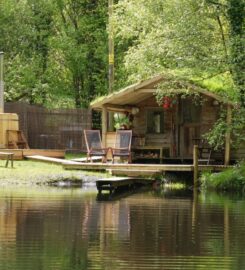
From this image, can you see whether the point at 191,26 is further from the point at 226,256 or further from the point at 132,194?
the point at 226,256

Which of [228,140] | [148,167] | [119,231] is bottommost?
[119,231]

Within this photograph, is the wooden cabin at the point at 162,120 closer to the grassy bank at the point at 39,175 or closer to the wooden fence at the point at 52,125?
Answer: the grassy bank at the point at 39,175

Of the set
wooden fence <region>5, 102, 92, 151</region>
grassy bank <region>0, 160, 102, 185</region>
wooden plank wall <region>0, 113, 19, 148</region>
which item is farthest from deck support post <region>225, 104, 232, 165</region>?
wooden fence <region>5, 102, 92, 151</region>

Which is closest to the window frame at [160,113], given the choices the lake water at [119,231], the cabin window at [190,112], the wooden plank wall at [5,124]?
the cabin window at [190,112]

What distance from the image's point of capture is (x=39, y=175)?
22578 millimetres

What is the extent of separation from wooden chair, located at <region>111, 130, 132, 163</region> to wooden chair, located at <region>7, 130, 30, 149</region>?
4690mm

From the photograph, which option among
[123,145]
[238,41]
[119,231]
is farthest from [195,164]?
[119,231]

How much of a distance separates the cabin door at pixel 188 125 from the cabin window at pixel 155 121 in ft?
2.72

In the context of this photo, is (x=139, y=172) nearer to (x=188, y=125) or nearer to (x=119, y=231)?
(x=188, y=125)

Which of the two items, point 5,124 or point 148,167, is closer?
point 148,167

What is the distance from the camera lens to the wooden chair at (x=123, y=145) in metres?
25.0

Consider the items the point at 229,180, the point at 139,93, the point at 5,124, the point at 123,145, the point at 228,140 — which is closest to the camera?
the point at 229,180

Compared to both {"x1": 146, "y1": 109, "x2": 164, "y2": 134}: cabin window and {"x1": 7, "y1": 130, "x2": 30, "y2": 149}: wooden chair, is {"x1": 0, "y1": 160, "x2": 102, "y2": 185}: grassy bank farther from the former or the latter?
{"x1": 146, "y1": 109, "x2": 164, "y2": 134}: cabin window

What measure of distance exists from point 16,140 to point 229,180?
32.3ft
